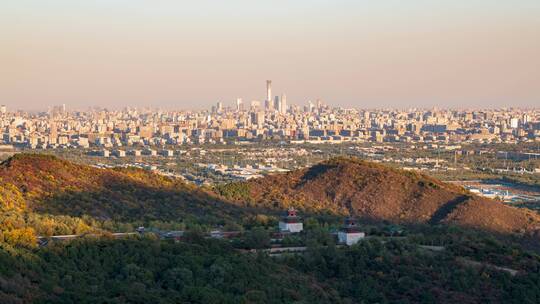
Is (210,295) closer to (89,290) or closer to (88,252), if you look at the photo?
(89,290)

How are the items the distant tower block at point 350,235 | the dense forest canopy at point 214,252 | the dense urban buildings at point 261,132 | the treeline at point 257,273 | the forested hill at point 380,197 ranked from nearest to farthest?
the treeline at point 257,273 < the dense forest canopy at point 214,252 < the distant tower block at point 350,235 < the forested hill at point 380,197 < the dense urban buildings at point 261,132

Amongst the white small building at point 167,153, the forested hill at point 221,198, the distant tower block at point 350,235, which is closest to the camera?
the distant tower block at point 350,235

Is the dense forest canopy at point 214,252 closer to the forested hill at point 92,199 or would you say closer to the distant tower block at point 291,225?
the forested hill at point 92,199

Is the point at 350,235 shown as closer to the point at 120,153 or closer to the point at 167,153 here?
the point at 120,153

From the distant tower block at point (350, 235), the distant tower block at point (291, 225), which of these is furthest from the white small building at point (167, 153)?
the distant tower block at point (350, 235)

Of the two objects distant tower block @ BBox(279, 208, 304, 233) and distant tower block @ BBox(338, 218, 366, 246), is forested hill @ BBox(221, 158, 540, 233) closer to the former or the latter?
distant tower block @ BBox(279, 208, 304, 233)


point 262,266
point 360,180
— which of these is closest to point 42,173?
point 360,180

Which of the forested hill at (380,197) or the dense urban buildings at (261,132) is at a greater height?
the forested hill at (380,197)

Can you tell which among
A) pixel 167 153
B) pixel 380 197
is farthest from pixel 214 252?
pixel 167 153

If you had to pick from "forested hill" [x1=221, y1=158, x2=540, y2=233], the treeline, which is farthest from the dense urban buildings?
the treeline
